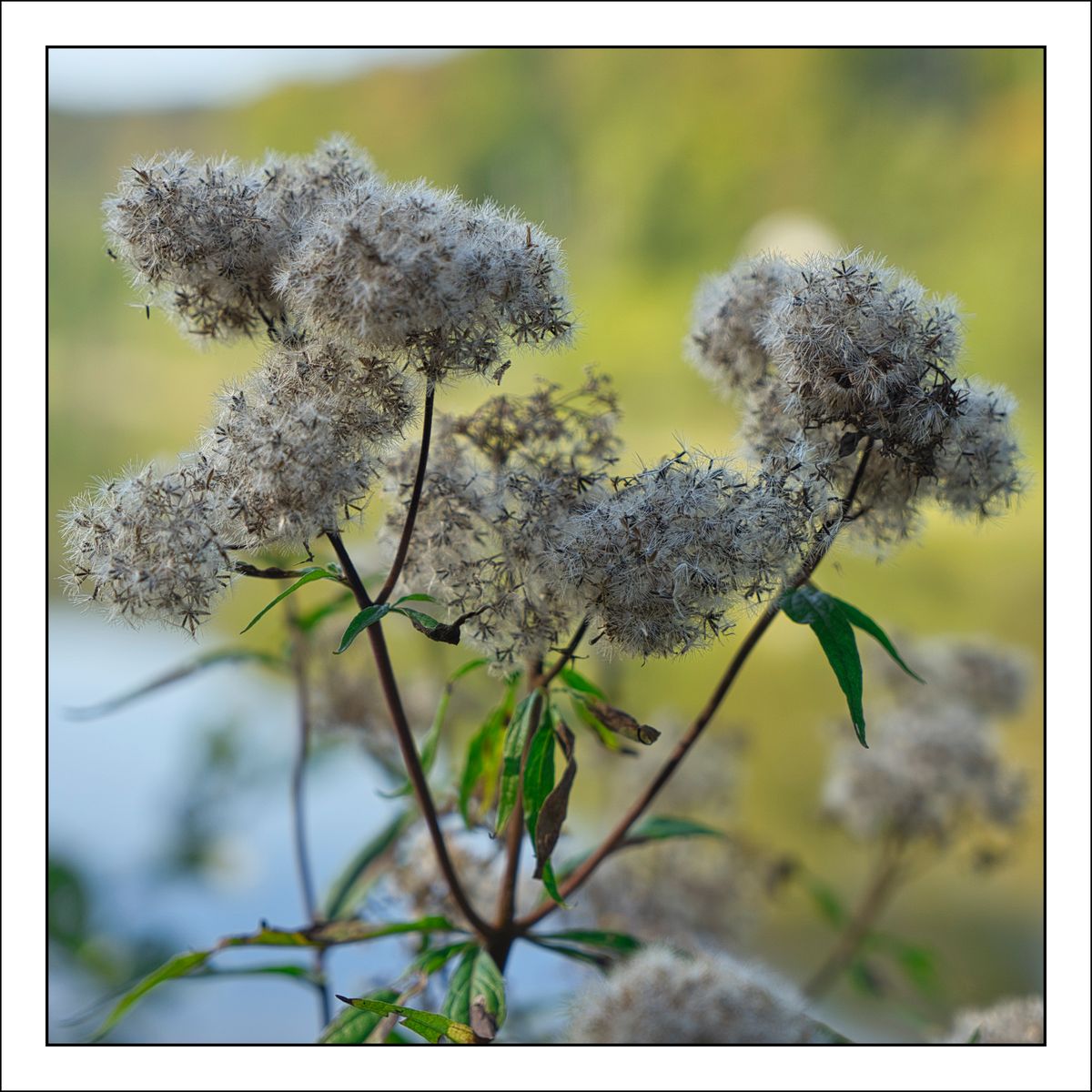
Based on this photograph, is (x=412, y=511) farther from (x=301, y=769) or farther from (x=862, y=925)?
(x=862, y=925)

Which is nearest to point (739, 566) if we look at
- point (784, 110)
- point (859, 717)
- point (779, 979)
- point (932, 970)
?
point (859, 717)

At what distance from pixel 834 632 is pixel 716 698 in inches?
5.3

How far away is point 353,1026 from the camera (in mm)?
901

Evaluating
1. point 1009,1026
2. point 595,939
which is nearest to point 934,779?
point 1009,1026

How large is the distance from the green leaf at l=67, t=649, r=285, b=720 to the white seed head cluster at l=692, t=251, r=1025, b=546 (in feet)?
2.31

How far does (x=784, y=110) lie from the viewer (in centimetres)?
213

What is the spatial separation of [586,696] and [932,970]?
3.31ft

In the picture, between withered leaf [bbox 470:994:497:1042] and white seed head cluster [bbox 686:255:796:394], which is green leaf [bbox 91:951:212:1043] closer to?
withered leaf [bbox 470:994:497:1042]

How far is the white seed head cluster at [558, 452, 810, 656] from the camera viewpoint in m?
0.65

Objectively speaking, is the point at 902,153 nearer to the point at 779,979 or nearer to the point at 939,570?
the point at 939,570

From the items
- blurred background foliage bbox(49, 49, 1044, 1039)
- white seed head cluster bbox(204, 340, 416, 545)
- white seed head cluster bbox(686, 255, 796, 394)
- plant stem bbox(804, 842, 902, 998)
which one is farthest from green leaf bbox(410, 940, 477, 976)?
blurred background foliage bbox(49, 49, 1044, 1039)

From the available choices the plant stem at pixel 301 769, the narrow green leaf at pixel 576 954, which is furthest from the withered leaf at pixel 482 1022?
the plant stem at pixel 301 769

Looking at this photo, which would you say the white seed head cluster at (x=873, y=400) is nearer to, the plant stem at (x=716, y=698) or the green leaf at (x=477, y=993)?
the plant stem at (x=716, y=698)

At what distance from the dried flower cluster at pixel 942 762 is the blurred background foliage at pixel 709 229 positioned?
53cm
